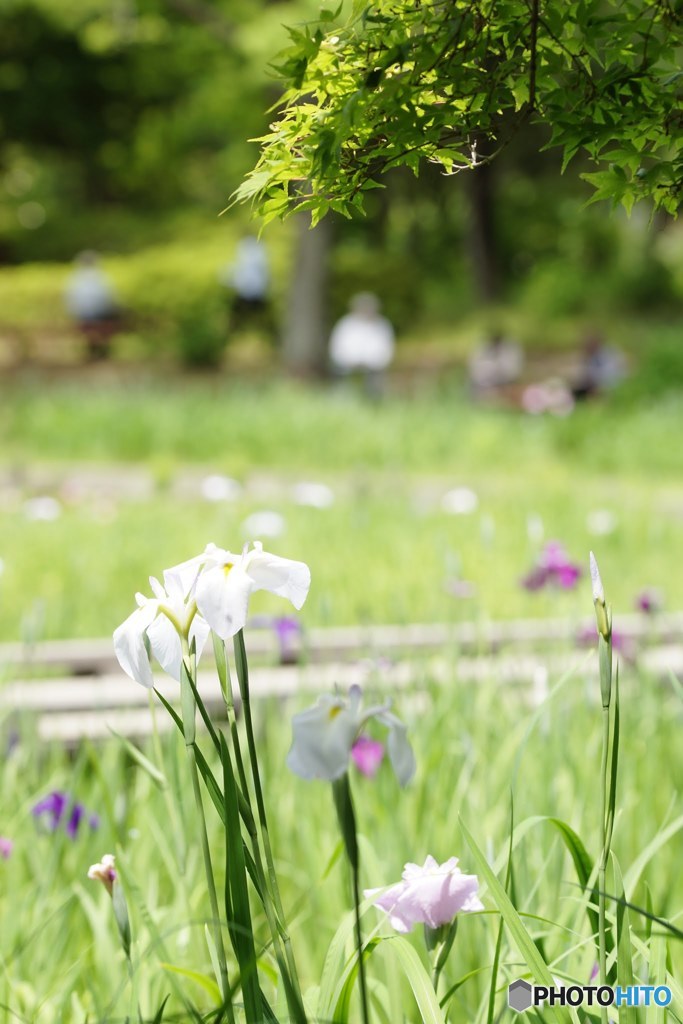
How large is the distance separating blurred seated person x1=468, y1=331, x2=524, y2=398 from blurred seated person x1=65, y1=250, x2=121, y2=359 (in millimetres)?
5512

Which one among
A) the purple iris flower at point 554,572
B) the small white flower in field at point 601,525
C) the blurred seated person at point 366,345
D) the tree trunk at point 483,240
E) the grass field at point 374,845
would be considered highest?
the tree trunk at point 483,240

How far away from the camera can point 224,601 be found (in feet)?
3.49

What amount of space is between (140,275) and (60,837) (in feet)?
55.2

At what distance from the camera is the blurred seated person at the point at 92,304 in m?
16.4

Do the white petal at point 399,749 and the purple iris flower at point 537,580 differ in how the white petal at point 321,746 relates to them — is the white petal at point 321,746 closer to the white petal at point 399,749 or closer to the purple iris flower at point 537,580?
the white petal at point 399,749

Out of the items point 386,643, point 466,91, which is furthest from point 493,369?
point 466,91

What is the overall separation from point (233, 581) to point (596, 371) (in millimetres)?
12694

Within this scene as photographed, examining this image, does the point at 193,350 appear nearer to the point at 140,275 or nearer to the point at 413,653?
the point at 140,275

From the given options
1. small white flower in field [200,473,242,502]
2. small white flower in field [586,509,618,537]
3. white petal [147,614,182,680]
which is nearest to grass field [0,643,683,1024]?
white petal [147,614,182,680]

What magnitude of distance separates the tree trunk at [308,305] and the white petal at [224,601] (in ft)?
42.9

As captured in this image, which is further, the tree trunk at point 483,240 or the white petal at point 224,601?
the tree trunk at point 483,240

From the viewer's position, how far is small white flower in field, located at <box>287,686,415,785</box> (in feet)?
3.12

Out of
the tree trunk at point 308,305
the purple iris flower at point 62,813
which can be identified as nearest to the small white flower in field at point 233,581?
the purple iris flower at point 62,813

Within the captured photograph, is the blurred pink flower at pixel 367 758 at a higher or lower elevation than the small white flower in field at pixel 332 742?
lower
